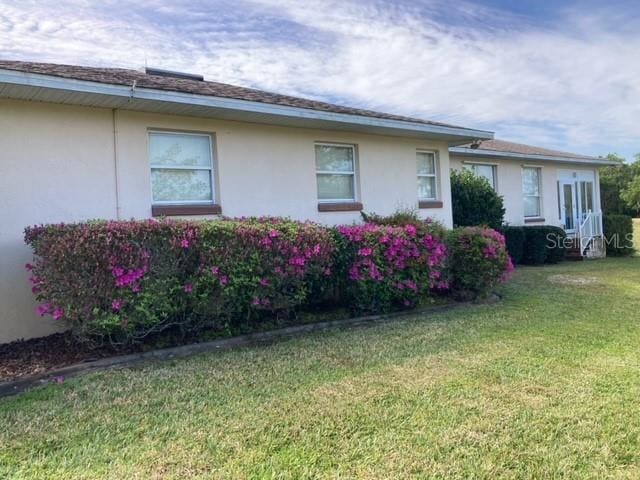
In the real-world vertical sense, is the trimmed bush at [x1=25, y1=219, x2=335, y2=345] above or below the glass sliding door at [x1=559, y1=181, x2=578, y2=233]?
below

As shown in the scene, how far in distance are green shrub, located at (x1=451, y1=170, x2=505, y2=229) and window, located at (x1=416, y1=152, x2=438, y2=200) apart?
7.32 ft

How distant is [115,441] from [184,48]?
10096 millimetres

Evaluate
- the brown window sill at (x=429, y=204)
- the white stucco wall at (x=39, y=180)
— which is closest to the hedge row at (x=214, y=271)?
the white stucco wall at (x=39, y=180)

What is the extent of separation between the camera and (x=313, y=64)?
1334cm

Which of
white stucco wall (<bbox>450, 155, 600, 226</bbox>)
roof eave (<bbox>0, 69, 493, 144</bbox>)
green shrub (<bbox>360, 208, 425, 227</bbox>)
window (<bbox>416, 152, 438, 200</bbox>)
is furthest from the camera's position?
white stucco wall (<bbox>450, 155, 600, 226</bbox>)

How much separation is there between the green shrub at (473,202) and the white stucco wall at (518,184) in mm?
1732

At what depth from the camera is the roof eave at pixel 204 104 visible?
583 cm

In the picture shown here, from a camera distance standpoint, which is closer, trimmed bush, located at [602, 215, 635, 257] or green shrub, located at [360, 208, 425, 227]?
green shrub, located at [360, 208, 425, 227]

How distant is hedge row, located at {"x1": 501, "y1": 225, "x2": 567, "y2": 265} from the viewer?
1494cm

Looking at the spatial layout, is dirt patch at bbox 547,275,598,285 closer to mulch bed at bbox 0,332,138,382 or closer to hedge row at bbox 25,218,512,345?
hedge row at bbox 25,218,512,345

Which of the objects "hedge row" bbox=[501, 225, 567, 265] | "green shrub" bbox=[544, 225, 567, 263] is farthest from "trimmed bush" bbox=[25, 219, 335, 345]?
"green shrub" bbox=[544, 225, 567, 263]

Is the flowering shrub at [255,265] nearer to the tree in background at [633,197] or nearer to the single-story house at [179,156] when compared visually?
the single-story house at [179,156]

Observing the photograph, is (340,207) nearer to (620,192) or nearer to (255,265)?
(255,265)

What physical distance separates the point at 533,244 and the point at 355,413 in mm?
13328
